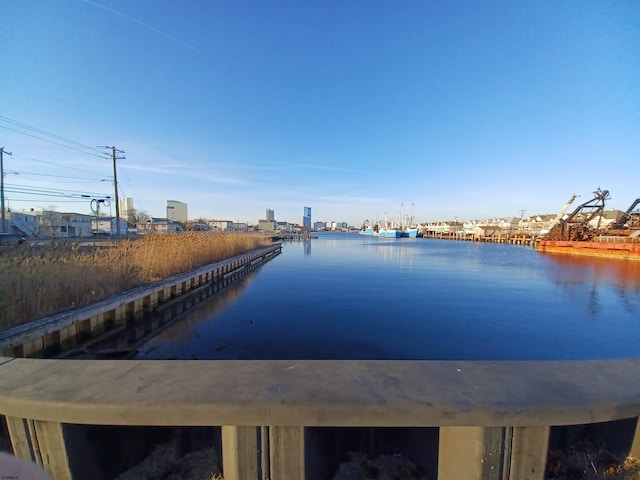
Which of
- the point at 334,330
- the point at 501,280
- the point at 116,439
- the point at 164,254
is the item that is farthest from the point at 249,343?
the point at 501,280

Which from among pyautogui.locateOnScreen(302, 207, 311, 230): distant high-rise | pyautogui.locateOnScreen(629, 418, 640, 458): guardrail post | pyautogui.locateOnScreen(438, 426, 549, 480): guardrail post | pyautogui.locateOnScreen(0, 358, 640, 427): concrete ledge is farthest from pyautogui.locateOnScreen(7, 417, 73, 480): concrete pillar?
pyautogui.locateOnScreen(302, 207, 311, 230): distant high-rise

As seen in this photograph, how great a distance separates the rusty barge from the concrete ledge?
1412 inches

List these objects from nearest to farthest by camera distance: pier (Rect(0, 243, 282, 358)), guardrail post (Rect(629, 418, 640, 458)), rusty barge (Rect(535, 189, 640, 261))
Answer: guardrail post (Rect(629, 418, 640, 458)), pier (Rect(0, 243, 282, 358)), rusty barge (Rect(535, 189, 640, 261))

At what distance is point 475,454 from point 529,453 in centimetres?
42

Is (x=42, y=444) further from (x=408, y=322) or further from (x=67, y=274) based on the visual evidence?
(x=408, y=322)

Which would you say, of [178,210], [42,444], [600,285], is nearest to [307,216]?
[178,210]

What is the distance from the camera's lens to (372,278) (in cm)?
1538

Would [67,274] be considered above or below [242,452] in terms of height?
above

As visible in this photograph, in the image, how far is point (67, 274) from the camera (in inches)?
267

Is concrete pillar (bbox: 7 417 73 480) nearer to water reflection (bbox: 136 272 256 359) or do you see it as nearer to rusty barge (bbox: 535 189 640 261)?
water reflection (bbox: 136 272 256 359)

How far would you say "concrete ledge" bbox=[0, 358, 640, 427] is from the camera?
190cm

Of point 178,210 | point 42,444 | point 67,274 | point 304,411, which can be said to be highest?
point 178,210

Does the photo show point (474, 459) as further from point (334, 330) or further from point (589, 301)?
point (589, 301)

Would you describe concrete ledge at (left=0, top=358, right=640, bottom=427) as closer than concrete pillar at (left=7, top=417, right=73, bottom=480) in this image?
Yes
